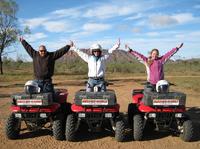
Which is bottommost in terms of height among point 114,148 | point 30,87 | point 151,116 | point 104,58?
point 114,148

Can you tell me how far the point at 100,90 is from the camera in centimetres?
1015

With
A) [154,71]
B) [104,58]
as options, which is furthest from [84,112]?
[154,71]

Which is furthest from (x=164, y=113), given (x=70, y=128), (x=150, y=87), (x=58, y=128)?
(x=58, y=128)

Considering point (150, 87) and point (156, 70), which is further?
point (156, 70)

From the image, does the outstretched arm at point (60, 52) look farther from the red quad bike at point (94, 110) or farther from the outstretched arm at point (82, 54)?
the red quad bike at point (94, 110)

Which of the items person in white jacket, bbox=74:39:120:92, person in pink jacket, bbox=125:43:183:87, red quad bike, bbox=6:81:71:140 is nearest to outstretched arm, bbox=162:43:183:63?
person in pink jacket, bbox=125:43:183:87

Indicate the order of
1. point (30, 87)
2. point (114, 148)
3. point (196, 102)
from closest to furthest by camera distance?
point (114, 148)
point (30, 87)
point (196, 102)

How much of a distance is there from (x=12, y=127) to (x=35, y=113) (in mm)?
754

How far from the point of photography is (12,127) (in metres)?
9.61

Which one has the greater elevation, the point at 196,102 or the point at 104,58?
the point at 104,58

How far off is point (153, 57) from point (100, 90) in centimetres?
182

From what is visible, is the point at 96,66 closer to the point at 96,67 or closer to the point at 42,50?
the point at 96,67

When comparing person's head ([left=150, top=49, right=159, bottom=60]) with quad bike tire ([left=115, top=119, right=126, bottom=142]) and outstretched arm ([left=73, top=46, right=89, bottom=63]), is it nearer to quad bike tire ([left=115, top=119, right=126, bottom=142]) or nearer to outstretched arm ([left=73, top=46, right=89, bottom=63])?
outstretched arm ([left=73, top=46, right=89, bottom=63])

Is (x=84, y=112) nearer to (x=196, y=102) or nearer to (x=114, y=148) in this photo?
(x=114, y=148)
